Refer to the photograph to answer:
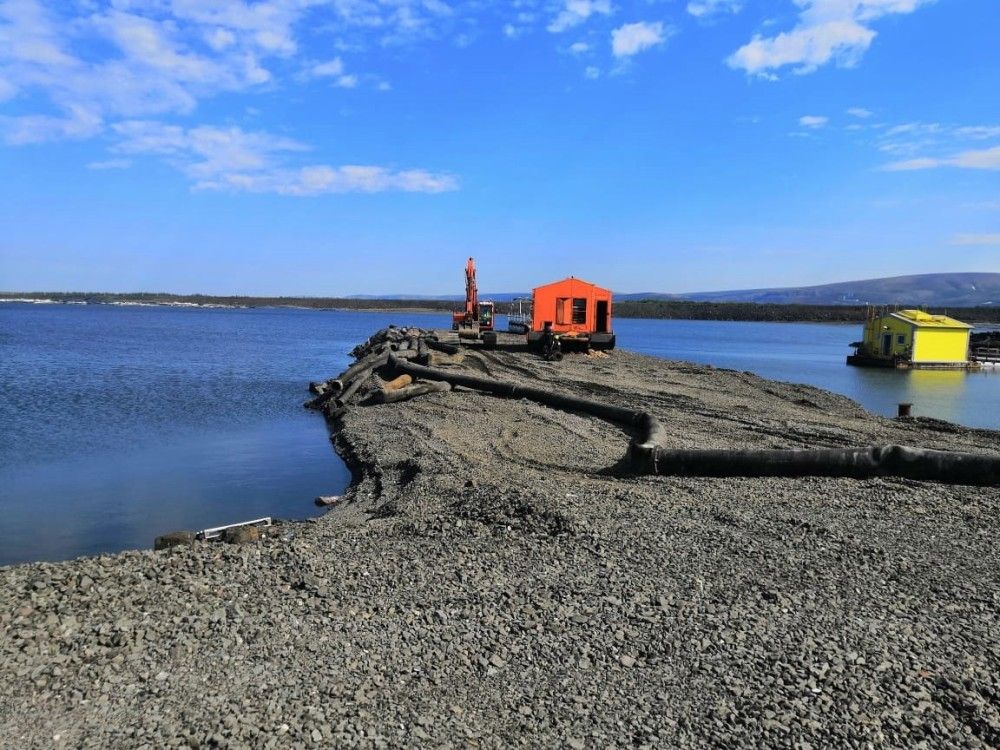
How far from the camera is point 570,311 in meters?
35.0

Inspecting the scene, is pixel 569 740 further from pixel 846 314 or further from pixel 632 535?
pixel 846 314

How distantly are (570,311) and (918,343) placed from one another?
69.4ft

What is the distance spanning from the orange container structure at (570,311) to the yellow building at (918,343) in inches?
729

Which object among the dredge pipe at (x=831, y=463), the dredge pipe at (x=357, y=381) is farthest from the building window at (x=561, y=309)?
the dredge pipe at (x=831, y=463)

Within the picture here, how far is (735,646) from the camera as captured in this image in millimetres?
5402

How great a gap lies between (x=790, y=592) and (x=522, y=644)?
8.22ft

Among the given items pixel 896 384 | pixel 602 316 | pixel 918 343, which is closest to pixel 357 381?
pixel 602 316

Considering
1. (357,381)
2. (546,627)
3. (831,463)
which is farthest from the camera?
(357,381)

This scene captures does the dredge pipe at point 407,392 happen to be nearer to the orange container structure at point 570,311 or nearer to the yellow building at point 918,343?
the orange container structure at point 570,311

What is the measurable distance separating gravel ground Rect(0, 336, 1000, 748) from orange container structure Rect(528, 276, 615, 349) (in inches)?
961

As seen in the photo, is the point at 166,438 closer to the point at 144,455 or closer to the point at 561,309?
the point at 144,455

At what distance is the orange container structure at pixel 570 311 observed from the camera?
34.3 meters

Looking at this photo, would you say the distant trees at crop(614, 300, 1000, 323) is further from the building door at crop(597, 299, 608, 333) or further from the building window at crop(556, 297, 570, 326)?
the building window at crop(556, 297, 570, 326)

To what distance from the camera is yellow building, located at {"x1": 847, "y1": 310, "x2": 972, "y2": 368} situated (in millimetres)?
41750
